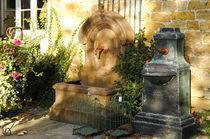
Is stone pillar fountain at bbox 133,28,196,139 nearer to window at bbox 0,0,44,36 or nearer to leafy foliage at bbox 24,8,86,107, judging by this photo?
leafy foliage at bbox 24,8,86,107

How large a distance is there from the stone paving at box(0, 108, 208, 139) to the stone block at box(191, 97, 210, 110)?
0.58 m

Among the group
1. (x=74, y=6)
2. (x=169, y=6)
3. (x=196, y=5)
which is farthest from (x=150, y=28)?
(x=74, y=6)

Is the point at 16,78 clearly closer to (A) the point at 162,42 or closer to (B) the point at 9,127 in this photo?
(B) the point at 9,127

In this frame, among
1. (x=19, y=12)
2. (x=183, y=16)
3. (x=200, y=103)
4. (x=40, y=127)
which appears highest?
(x=19, y=12)

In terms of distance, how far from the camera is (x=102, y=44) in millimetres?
6789

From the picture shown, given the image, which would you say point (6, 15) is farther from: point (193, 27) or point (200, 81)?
point (200, 81)

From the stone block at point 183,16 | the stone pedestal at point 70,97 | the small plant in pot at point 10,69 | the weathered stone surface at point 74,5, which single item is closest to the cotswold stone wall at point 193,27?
the stone block at point 183,16

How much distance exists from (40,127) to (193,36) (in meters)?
2.96

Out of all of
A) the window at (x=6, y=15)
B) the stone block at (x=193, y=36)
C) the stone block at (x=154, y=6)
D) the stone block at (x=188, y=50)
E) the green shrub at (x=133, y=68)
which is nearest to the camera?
the stone block at (x=193, y=36)

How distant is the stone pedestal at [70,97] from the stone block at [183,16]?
5.25ft

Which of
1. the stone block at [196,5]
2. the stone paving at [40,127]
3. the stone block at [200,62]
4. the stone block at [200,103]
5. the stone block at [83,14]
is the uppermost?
the stone block at [83,14]

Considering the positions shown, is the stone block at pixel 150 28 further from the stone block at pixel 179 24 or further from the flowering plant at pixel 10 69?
the flowering plant at pixel 10 69

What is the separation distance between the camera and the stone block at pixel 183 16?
5770 mm

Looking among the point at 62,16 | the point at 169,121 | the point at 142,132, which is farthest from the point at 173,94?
the point at 62,16
